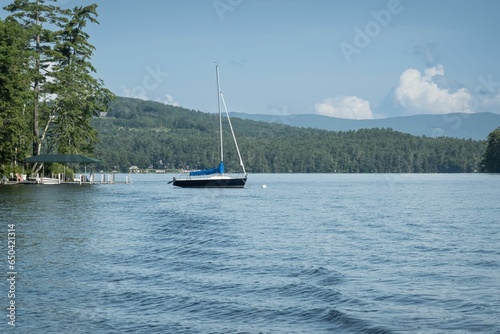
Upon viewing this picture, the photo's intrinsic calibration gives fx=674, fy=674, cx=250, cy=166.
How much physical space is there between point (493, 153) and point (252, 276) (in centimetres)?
15241

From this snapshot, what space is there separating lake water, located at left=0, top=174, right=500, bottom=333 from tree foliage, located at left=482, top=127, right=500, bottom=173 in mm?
128910

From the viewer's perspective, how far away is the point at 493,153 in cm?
16050

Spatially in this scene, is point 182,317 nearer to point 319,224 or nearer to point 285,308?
point 285,308

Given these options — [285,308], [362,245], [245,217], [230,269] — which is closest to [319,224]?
[245,217]

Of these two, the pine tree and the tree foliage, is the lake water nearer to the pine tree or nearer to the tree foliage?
the pine tree

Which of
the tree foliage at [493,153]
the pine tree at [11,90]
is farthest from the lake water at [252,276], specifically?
the tree foliage at [493,153]

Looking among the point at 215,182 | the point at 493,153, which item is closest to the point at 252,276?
the point at 215,182

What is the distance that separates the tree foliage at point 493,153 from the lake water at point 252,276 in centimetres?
12891

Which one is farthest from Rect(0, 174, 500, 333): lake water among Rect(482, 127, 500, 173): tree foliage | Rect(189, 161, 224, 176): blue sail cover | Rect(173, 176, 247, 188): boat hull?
Rect(482, 127, 500, 173): tree foliage

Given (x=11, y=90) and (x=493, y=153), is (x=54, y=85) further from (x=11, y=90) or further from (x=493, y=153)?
(x=493, y=153)

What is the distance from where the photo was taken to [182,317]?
14.7m

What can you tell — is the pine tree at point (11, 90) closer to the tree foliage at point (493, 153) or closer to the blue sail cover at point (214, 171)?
the blue sail cover at point (214, 171)

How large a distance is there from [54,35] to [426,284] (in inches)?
2903

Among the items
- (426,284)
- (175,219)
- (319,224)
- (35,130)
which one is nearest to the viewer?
(426,284)
